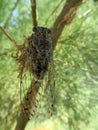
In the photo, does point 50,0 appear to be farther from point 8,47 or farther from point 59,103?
point 59,103

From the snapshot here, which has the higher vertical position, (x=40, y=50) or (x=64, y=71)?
(x=40, y=50)

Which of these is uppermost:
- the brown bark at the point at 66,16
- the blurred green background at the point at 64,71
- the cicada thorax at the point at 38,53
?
the cicada thorax at the point at 38,53

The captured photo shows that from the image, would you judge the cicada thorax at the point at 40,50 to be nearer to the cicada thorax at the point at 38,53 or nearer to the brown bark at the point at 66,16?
the cicada thorax at the point at 38,53

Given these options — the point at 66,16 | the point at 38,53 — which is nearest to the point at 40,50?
the point at 38,53

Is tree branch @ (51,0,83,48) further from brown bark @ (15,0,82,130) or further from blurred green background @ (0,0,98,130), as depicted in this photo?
blurred green background @ (0,0,98,130)

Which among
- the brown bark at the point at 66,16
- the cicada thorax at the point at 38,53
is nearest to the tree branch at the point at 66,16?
the brown bark at the point at 66,16

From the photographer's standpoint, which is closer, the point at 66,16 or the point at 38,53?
the point at 38,53

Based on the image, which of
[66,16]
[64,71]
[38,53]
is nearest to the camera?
[38,53]

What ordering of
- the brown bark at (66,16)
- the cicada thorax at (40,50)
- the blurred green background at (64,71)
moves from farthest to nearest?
the blurred green background at (64,71) → the brown bark at (66,16) → the cicada thorax at (40,50)

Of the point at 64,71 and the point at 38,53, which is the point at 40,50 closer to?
the point at 38,53
